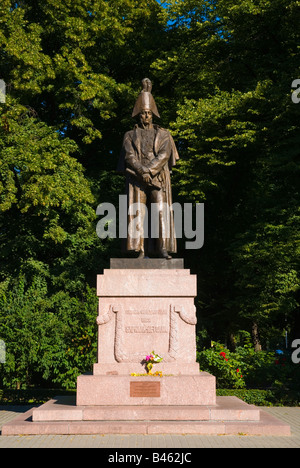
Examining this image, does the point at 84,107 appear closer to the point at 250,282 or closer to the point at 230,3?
the point at 230,3

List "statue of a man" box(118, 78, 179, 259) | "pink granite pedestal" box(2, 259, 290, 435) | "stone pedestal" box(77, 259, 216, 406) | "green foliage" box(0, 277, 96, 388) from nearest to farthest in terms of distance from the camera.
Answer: "pink granite pedestal" box(2, 259, 290, 435)
"stone pedestal" box(77, 259, 216, 406)
"statue of a man" box(118, 78, 179, 259)
"green foliage" box(0, 277, 96, 388)

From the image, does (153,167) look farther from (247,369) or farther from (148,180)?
(247,369)

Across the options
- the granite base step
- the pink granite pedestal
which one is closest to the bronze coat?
the pink granite pedestal

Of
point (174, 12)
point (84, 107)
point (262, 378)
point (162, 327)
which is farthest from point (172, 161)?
point (174, 12)

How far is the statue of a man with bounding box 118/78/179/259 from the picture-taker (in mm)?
10648

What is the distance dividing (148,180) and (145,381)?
369 centimetres

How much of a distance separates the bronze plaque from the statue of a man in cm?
240

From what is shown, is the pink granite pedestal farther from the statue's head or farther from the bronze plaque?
the statue's head

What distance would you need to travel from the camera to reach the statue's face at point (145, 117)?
1114 centimetres

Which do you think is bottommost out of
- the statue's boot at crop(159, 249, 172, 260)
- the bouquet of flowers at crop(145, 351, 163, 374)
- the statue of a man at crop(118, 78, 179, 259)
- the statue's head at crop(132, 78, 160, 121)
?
the bouquet of flowers at crop(145, 351, 163, 374)

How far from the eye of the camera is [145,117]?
440 inches

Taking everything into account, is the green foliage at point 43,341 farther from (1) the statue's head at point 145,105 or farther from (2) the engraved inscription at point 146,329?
(1) the statue's head at point 145,105

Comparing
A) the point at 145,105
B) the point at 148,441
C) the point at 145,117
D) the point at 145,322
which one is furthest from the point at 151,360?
the point at 145,105

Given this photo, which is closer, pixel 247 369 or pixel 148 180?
pixel 148 180
